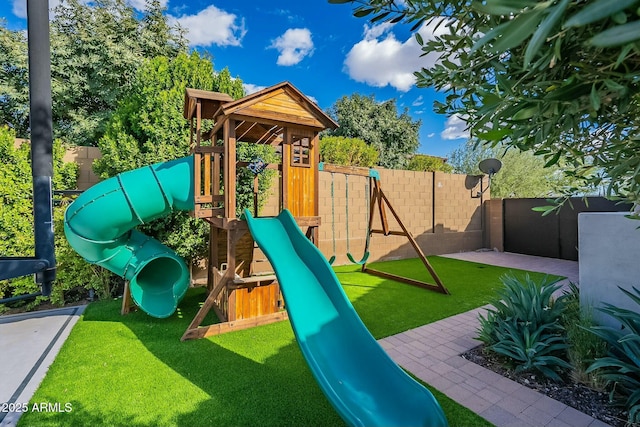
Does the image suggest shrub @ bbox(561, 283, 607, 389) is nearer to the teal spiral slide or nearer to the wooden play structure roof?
the wooden play structure roof

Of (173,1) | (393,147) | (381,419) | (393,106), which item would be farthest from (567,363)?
(393,106)

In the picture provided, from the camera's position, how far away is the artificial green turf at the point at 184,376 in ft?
Result: 7.30

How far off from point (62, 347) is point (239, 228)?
2.27m

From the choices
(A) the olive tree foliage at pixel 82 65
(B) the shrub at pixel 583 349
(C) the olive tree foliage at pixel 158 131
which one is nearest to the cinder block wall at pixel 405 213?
(C) the olive tree foliage at pixel 158 131

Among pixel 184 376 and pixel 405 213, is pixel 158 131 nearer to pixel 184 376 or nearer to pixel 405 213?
pixel 184 376

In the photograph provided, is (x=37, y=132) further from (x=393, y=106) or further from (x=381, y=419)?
(x=393, y=106)

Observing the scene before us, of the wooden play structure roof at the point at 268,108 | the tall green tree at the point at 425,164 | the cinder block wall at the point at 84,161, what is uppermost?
the tall green tree at the point at 425,164

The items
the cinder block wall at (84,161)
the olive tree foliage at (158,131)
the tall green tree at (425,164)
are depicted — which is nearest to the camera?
the olive tree foliage at (158,131)

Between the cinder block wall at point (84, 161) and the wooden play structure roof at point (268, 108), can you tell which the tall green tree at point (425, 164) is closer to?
the wooden play structure roof at point (268, 108)

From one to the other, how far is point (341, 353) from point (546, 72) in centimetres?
213

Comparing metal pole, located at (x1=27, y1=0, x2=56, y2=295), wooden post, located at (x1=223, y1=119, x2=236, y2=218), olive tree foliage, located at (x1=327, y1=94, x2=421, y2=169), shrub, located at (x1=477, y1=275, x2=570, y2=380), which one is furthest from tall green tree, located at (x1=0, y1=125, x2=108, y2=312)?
olive tree foliage, located at (x1=327, y1=94, x2=421, y2=169)

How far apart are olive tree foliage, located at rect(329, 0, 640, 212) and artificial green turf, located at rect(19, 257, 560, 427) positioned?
6.75 ft

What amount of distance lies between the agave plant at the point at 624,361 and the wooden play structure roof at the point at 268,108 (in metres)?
3.59

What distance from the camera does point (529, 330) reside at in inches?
113
